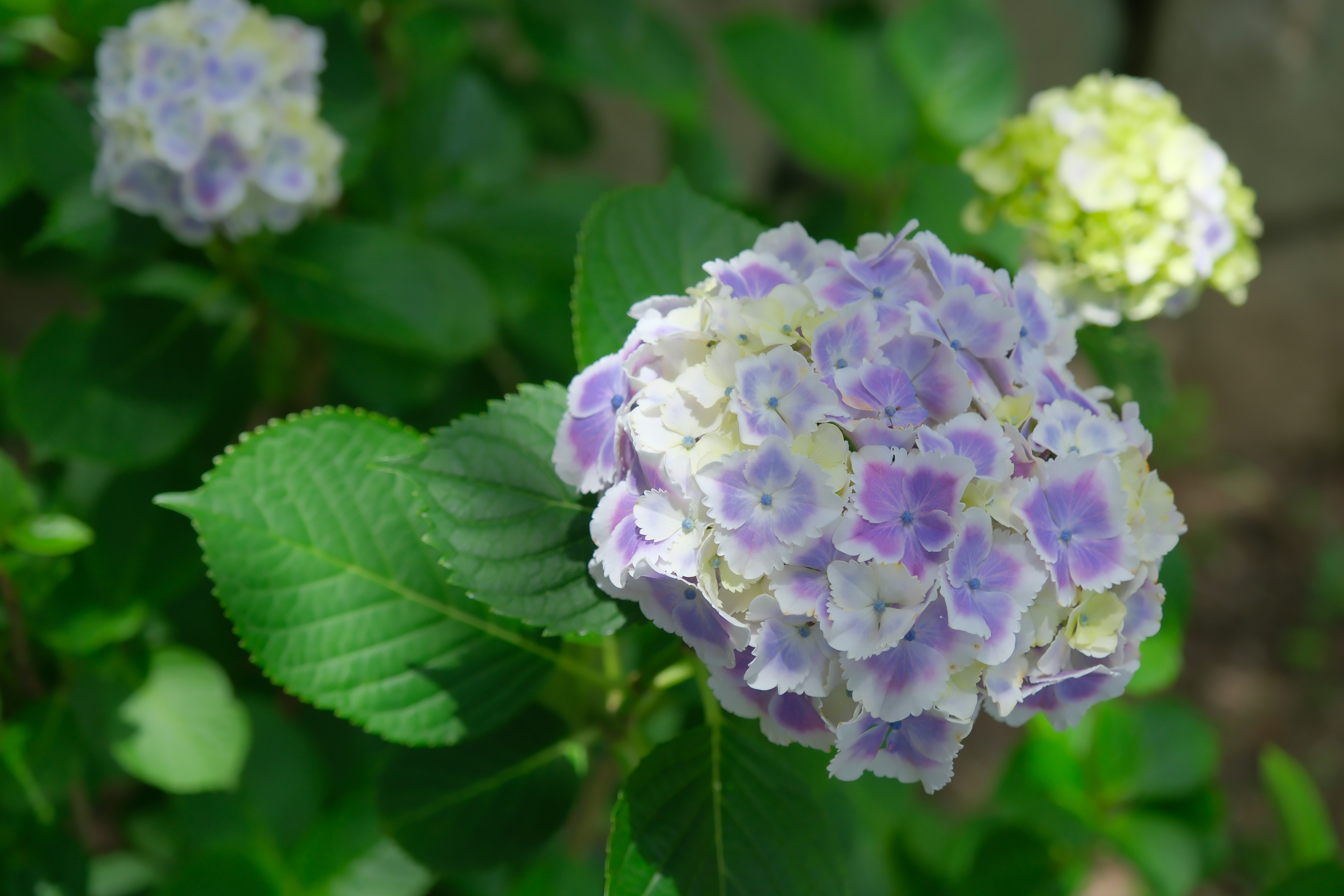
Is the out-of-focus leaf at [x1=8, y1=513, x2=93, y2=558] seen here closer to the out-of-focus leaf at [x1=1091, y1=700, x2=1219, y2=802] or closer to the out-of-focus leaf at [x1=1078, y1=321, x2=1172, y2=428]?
the out-of-focus leaf at [x1=1078, y1=321, x2=1172, y2=428]

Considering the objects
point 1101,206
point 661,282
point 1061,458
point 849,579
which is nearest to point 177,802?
point 661,282

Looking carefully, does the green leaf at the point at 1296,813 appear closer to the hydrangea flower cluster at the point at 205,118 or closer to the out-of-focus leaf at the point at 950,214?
the out-of-focus leaf at the point at 950,214

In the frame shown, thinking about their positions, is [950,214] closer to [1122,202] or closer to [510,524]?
[1122,202]

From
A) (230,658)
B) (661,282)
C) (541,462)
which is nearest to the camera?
(541,462)

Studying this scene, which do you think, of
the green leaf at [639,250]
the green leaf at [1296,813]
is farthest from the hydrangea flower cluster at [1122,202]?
the green leaf at [1296,813]

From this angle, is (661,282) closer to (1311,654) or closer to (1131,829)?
(1131,829)

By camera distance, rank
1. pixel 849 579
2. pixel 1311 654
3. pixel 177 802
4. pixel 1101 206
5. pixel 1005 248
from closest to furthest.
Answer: pixel 849 579 < pixel 1101 206 < pixel 1005 248 < pixel 177 802 < pixel 1311 654

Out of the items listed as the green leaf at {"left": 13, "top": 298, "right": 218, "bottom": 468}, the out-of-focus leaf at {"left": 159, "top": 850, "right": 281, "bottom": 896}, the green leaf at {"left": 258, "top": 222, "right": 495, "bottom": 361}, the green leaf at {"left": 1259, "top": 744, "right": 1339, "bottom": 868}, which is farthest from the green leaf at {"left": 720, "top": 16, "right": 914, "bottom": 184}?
the out-of-focus leaf at {"left": 159, "top": 850, "right": 281, "bottom": 896}
